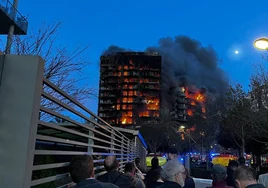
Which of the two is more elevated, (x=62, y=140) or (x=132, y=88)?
(x=132, y=88)

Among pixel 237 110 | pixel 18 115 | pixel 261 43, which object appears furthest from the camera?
pixel 237 110

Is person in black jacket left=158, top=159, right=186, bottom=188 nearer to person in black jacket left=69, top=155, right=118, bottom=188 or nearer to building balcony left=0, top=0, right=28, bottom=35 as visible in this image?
person in black jacket left=69, top=155, right=118, bottom=188

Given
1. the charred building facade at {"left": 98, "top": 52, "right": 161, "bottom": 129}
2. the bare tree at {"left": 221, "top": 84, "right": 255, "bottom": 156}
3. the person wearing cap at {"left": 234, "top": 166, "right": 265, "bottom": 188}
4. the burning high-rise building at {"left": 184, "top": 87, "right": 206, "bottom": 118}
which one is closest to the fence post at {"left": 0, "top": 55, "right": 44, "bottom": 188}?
the person wearing cap at {"left": 234, "top": 166, "right": 265, "bottom": 188}

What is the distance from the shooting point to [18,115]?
2.23 m

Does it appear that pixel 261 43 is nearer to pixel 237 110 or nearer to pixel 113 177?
pixel 113 177

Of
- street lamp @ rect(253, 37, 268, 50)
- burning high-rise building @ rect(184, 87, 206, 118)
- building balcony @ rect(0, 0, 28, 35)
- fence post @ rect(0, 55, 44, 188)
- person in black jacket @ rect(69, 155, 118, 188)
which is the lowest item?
person in black jacket @ rect(69, 155, 118, 188)

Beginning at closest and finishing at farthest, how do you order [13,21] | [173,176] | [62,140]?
[62,140], [173,176], [13,21]

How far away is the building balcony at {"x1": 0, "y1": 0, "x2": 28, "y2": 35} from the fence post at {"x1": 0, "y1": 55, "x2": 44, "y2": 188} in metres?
6.19

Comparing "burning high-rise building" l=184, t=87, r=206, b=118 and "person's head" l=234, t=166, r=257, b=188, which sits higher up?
"burning high-rise building" l=184, t=87, r=206, b=118

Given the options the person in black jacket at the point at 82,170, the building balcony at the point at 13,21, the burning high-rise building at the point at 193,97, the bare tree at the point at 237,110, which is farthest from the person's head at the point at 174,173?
the burning high-rise building at the point at 193,97

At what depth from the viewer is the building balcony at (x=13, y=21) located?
28.2 ft

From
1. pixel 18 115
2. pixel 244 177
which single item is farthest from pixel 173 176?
pixel 18 115

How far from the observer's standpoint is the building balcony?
8591 millimetres

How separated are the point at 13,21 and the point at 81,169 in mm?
8961
